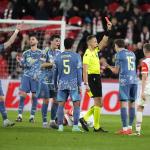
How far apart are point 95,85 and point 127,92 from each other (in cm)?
90

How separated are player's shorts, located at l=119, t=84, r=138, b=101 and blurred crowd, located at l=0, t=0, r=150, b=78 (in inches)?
354

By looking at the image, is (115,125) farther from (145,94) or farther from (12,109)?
(12,109)

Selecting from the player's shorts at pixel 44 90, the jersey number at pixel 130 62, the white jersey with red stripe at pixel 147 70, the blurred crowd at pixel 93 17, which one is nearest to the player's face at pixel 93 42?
the jersey number at pixel 130 62

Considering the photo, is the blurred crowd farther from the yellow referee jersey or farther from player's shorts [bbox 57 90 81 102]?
player's shorts [bbox 57 90 81 102]

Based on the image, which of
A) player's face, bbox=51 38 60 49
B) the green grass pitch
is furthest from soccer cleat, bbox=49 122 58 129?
player's face, bbox=51 38 60 49

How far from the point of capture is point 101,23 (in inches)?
1232

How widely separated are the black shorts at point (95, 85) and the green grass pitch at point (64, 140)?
0.99 metres

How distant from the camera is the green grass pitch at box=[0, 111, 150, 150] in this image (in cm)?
1419

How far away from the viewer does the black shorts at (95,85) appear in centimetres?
1798

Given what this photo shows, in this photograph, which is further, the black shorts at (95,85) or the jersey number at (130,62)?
the black shorts at (95,85)

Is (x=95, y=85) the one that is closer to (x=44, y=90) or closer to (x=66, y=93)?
(x=66, y=93)

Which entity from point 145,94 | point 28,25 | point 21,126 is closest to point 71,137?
point 145,94

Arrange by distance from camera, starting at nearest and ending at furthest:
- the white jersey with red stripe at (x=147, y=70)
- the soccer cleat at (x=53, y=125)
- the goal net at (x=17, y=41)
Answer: the white jersey with red stripe at (x=147, y=70)
the soccer cleat at (x=53, y=125)
the goal net at (x=17, y=41)

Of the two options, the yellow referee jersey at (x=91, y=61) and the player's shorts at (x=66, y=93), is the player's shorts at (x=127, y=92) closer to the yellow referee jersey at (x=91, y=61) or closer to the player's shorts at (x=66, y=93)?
the yellow referee jersey at (x=91, y=61)
